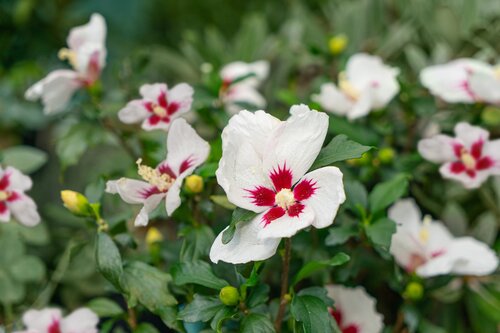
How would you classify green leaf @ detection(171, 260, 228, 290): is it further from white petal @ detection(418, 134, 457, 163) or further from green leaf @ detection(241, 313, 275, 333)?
white petal @ detection(418, 134, 457, 163)

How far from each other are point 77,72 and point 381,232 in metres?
0.52

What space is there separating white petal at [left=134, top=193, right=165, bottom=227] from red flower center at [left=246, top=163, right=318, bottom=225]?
124 mm

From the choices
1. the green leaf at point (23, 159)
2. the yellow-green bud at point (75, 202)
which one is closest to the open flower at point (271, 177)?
the yellow-green bud at point (75, 202)

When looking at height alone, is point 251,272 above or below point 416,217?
above

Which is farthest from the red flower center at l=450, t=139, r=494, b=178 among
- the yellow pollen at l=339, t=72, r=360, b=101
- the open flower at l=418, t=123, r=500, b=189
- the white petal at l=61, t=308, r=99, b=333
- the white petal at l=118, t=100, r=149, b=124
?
the white petal at l=61, t=308, r=99, b=333

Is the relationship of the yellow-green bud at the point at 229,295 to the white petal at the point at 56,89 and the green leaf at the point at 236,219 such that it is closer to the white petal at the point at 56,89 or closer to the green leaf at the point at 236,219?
the green leaf at the point at 236,219

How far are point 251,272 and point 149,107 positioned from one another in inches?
10.8

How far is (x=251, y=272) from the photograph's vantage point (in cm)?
68

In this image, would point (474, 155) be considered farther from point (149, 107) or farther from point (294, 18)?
point (294, 18)

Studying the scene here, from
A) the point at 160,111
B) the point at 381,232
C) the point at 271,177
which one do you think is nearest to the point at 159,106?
the point at 160,111

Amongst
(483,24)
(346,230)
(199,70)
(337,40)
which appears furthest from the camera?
(199,70)

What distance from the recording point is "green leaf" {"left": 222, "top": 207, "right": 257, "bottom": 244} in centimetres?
64

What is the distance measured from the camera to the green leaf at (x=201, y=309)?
0.70m

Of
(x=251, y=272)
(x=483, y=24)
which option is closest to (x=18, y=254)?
(x=251, y=272)
